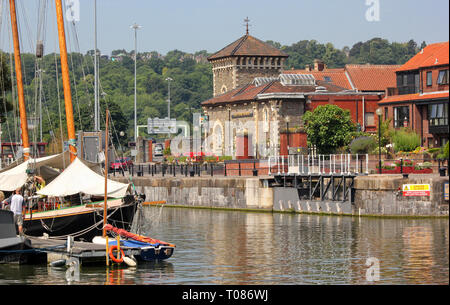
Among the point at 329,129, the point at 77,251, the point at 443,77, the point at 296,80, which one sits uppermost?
the point at 296,80

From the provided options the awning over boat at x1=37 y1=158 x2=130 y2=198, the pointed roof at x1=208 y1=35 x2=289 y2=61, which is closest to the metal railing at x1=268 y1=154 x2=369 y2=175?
the awning over boat at x1=37 y1=158 x2=130 y2=198

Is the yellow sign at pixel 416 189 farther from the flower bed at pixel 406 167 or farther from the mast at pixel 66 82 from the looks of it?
the mast at pixel 66 82

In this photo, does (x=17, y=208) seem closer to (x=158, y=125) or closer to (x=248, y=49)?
(x=248, y=49)

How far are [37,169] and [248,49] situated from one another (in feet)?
196

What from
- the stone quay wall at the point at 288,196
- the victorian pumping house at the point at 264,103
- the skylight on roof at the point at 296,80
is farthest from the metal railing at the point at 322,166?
the skylight on roof at the point at 296,80

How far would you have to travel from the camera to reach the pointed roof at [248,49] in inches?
3809

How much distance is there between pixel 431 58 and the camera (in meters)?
68.9

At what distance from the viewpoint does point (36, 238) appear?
34.9m

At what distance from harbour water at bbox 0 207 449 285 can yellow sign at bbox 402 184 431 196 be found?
1.39m

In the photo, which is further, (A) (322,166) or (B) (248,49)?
(B) (248,49)

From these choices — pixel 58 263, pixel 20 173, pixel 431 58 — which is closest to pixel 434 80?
pixel 431 58
